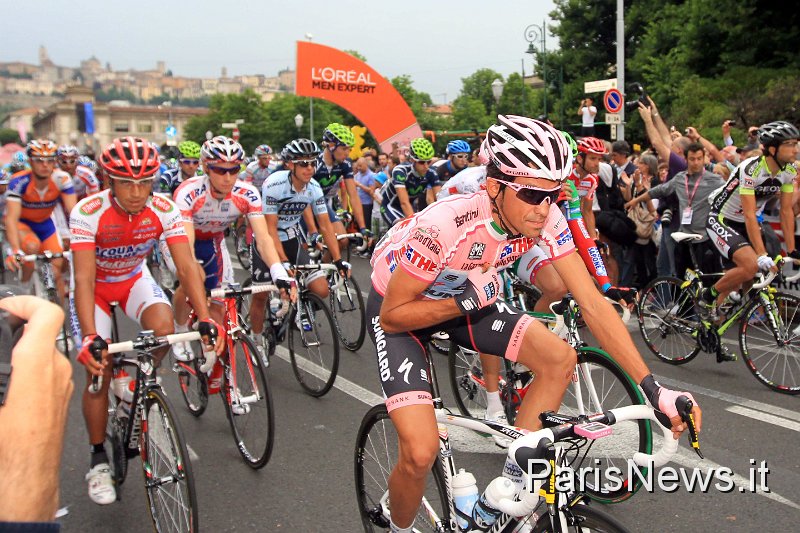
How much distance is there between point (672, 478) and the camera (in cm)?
249

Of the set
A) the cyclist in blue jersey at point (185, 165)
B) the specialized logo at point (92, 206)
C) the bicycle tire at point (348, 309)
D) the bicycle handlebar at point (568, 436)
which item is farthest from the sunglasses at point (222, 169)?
the cyclist in blue jersey at point (185, 165)

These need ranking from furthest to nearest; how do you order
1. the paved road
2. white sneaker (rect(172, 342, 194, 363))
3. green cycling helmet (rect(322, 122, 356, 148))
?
green cycling helmet (rect(322, 122, 356, 148)) < white sneaker (rect(172, 342, 194, 363)) < the paved road

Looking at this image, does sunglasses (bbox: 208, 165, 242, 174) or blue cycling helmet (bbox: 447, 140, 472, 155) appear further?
blue cycling helmet (bbox: 447, 140, 472, 155)

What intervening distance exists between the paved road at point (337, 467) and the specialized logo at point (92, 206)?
181cm

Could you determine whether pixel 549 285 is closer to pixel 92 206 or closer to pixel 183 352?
pixel 183 352

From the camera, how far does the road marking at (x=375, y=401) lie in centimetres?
501

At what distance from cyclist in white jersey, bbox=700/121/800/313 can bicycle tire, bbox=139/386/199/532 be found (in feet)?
16.6

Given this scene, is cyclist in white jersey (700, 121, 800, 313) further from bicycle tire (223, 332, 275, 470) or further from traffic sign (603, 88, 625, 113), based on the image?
traffic sign (603, 88, 625, 113)

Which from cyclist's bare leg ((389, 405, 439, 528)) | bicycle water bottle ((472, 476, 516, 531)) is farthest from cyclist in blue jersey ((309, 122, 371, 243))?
bicycle water bottle ((472, 476, 516, 531))

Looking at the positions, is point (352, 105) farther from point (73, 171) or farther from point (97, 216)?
point (97, 216)

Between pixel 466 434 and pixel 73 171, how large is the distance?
1071 cm

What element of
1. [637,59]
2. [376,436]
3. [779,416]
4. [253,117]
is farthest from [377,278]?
[253,117]

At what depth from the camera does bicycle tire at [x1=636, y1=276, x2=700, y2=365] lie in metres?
6.97

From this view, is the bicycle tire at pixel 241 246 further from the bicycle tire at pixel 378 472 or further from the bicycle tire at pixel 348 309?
the bicycle tire at pixel 378 472
